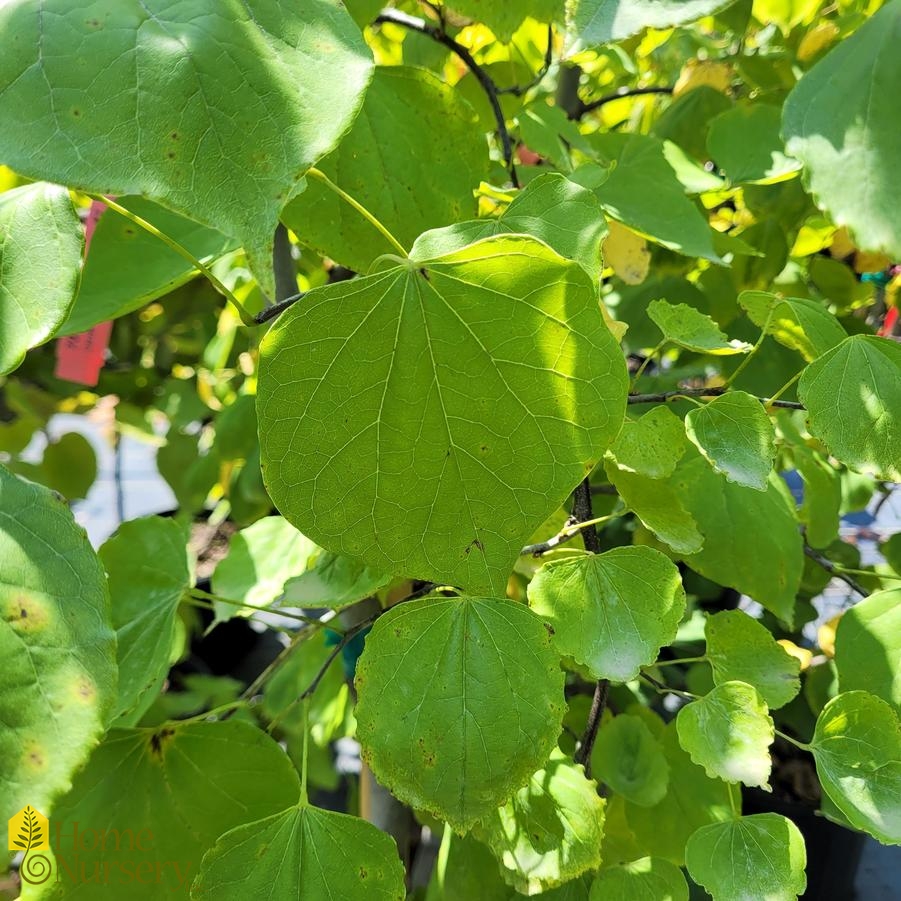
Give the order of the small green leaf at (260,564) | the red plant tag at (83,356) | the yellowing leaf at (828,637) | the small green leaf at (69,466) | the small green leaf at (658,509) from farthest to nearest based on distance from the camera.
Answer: the small green leaf at (69,466)
the red plant tag at (83,356)
the yellowing leaf at (828,637)
the small green leaf at (260,564)
the small green leaf at (658,509)

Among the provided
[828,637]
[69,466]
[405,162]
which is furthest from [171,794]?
[69,466]

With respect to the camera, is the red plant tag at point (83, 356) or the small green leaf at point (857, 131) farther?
the red plant tag at point (83, 356)

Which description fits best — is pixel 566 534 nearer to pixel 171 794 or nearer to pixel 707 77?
pixel 171 794

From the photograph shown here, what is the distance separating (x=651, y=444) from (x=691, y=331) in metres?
0.05

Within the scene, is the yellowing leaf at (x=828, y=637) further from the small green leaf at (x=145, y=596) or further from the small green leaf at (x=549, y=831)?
the small green leaf at (x=145, y=596)

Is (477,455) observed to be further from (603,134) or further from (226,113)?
(603,134)

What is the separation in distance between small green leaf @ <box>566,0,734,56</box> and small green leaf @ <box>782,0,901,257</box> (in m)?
0.06

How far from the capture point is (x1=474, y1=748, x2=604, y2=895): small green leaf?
303mm

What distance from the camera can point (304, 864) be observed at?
0.30 meters

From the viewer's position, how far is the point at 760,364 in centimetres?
61

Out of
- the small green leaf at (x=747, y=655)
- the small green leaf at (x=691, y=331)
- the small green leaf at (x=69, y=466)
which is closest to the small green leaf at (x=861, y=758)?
the small green leaf at (x=747, y=655)

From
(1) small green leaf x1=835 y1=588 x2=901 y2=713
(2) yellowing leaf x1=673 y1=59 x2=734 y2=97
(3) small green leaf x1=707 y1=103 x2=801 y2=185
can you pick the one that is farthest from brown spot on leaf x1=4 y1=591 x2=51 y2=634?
(2) yellowing leaf x1=673 y1=59 x2=734 y2=97

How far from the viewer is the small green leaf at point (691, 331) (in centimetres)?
31

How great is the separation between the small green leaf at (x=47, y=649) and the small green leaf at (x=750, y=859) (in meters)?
0.22
